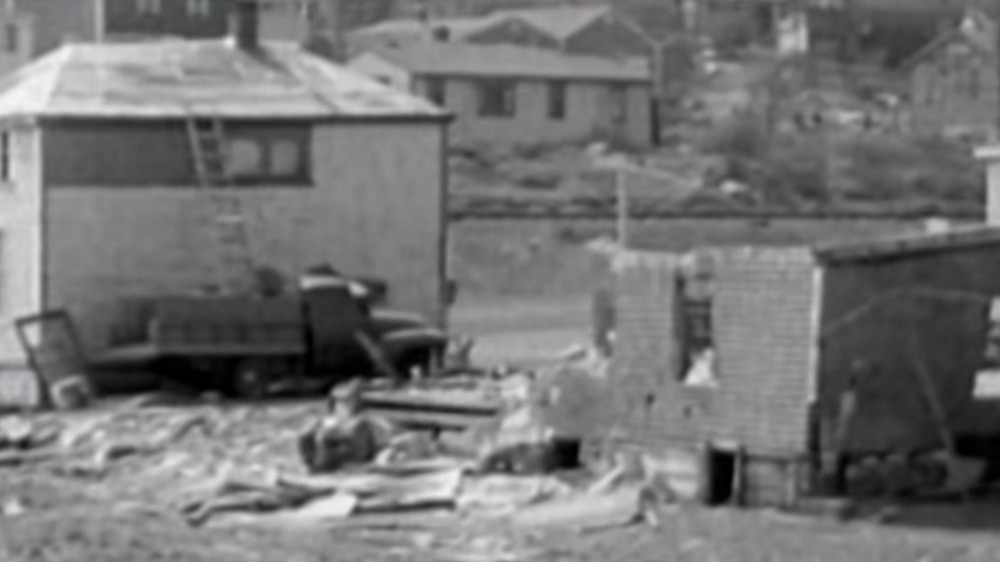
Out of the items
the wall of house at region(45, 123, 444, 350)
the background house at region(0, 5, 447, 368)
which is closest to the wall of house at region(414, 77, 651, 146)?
the background house at region(0, 5, 447, 368)

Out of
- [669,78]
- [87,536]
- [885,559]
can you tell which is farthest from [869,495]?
[669,78]

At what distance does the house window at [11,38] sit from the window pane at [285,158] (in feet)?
105

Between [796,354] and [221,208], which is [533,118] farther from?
[796,354]

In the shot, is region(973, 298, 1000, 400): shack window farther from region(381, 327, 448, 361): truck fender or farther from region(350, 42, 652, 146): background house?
region(350, 42, 652, 146): background house

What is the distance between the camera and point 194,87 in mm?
Result: 43688

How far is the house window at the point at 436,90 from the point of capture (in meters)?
84.9

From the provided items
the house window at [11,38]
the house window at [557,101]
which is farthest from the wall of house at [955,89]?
the house window at [11,38]

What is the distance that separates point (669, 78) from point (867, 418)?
254 ft

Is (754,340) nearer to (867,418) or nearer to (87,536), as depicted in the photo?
(867,418)

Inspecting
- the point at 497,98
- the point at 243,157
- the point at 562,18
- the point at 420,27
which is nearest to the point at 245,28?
the point at 243,157

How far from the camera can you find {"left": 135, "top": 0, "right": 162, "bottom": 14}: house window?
81375 millimetres

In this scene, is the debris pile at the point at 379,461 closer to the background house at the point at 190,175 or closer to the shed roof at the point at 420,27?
the background house at the point at 190,175

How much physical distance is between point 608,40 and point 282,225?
53.6 m

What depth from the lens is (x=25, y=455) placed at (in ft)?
113
